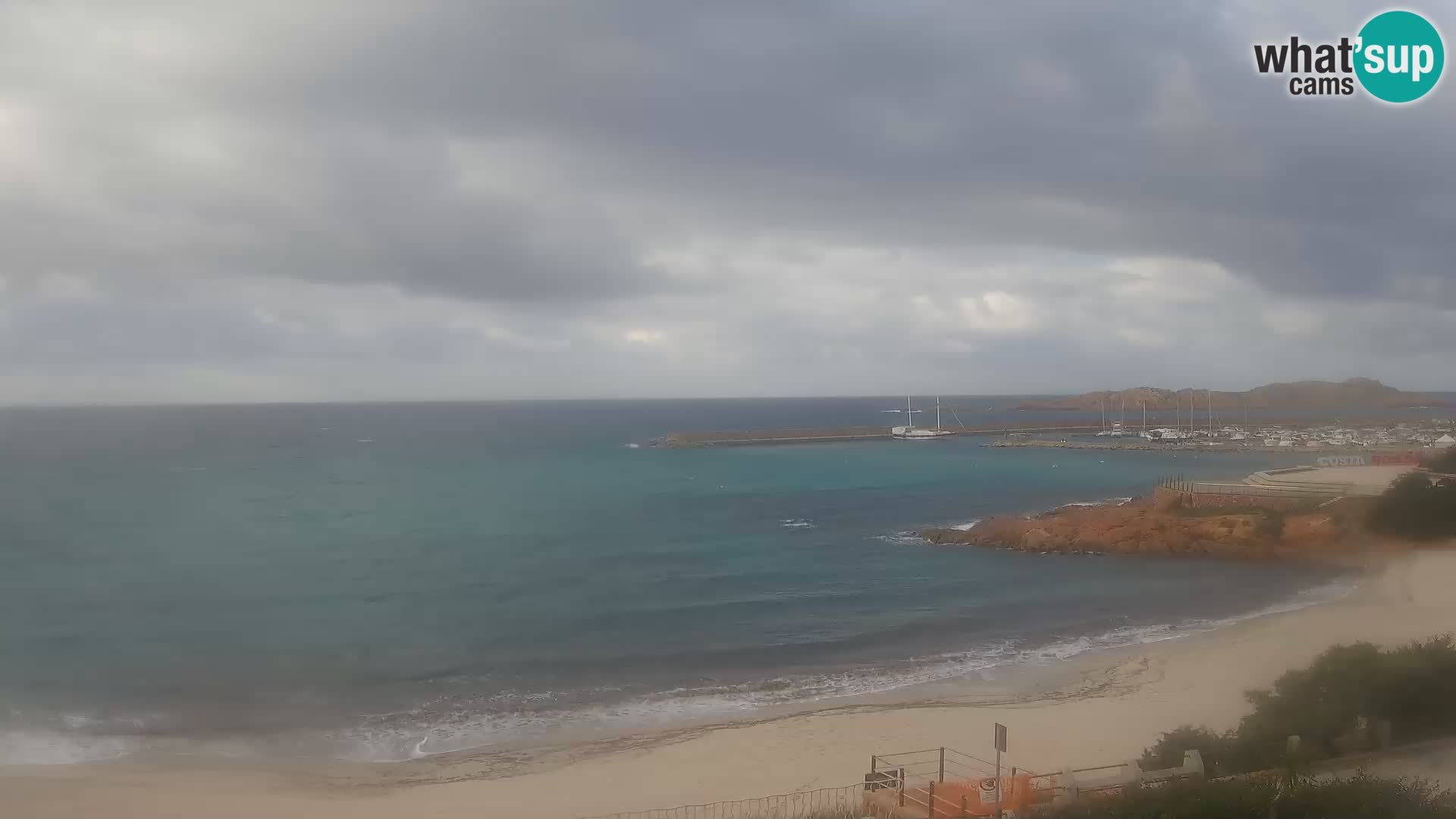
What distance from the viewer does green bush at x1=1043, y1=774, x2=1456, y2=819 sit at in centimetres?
711

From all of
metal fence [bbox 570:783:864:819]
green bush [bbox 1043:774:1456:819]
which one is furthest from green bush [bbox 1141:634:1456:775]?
metal fence [bbox 570:783:864:819]

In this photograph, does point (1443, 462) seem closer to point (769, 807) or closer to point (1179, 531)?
point (1179, 531)

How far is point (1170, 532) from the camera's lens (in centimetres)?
3322

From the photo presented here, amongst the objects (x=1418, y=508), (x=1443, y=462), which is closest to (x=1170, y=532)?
(x=1443, y=462)

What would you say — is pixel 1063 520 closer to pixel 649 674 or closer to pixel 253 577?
pixel 649 674

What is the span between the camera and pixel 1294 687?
1161cm

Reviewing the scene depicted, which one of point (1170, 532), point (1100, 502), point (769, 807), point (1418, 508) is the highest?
point (1418, 508)

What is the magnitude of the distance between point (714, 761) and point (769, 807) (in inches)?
93.0

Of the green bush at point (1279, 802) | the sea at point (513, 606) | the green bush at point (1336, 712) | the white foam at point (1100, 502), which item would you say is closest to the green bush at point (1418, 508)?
the sea at point (513, 606)

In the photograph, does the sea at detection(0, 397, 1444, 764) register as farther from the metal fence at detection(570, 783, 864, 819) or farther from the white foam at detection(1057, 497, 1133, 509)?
the metal fence at detection(570, 783, 864, 819)

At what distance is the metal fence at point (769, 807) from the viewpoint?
11195mm

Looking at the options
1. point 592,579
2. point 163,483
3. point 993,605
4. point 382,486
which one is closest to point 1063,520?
point 993,605

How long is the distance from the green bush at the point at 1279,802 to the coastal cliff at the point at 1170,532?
71.0ft

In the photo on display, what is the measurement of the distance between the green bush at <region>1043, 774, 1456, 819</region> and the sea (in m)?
9.57
